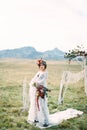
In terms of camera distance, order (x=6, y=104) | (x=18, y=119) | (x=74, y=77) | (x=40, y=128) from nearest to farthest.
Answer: (x=40, y=128), (x=18, y=119), (x=6, y=104), (x=74, y=77)

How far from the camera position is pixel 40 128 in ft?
42.1

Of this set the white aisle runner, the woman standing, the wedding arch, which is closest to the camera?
the woman standing

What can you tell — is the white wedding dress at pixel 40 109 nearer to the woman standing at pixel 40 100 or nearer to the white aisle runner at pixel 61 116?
the woman standing at pixel 40 100

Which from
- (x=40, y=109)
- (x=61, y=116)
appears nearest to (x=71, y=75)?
(x=61, y=116)

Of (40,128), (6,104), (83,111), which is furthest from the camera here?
(6,104)

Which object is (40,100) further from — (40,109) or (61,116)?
(61,116)

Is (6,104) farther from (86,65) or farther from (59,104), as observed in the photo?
(86,65)

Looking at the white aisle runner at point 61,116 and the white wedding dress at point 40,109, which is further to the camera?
the white aisle runner at point 61,116

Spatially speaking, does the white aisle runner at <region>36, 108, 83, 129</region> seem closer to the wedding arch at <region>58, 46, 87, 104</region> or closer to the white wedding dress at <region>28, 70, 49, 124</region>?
the white wedding dress at <region>28, 70, 49, 124</region>

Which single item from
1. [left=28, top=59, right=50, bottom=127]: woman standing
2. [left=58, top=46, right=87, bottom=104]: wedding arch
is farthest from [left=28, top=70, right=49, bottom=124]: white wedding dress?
[left=58, top=46, right=87, bottom=104]: wedding arch

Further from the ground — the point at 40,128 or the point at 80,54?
the point at 80,54

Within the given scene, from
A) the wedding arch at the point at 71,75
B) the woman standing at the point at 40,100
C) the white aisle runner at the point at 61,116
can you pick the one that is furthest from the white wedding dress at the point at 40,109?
the wedding arch at the point at 71,75

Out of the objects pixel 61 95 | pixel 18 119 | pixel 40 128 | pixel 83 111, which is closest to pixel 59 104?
pixel 61 95

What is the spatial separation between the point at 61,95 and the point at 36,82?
6.39m
